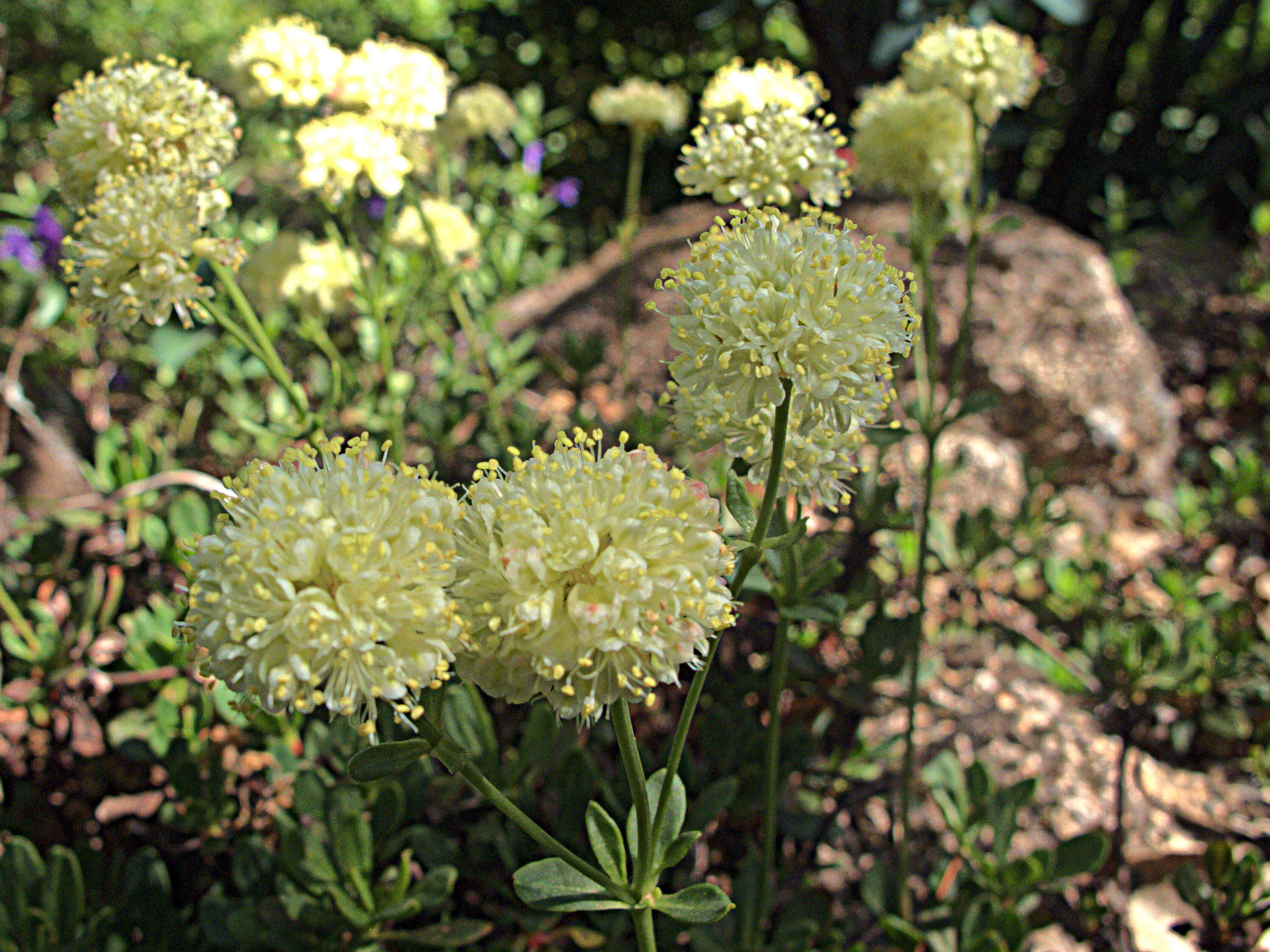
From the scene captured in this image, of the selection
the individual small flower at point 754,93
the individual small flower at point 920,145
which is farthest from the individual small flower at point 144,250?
the individual small flower at point 920,145

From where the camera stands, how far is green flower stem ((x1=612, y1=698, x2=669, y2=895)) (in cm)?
89

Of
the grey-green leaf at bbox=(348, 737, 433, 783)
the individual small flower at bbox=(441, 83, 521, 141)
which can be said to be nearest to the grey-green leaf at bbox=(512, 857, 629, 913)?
the grey-green leaf at bbox=(348, 737, 433, 783)

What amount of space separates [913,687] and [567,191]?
237cm

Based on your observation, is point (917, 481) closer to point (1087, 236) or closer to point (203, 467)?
point (203, 467)

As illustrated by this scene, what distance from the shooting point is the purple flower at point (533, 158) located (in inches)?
126

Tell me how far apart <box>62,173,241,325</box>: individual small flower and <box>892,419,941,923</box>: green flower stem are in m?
1.14

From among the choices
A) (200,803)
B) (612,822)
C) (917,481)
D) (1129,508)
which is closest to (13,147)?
(200,803)

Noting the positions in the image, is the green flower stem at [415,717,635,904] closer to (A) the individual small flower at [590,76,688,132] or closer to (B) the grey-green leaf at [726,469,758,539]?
(B) the grey-green leaf at [726,469,758,539]

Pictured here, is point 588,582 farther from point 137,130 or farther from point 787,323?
point 137,130

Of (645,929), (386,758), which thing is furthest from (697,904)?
(386,758)

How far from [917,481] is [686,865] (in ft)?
4.43

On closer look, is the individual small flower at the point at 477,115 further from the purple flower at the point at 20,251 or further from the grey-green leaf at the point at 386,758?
the grey-green leaf at the point at 386,758

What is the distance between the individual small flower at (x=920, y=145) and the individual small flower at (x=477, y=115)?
3.16 feet

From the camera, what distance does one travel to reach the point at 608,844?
1.04m
